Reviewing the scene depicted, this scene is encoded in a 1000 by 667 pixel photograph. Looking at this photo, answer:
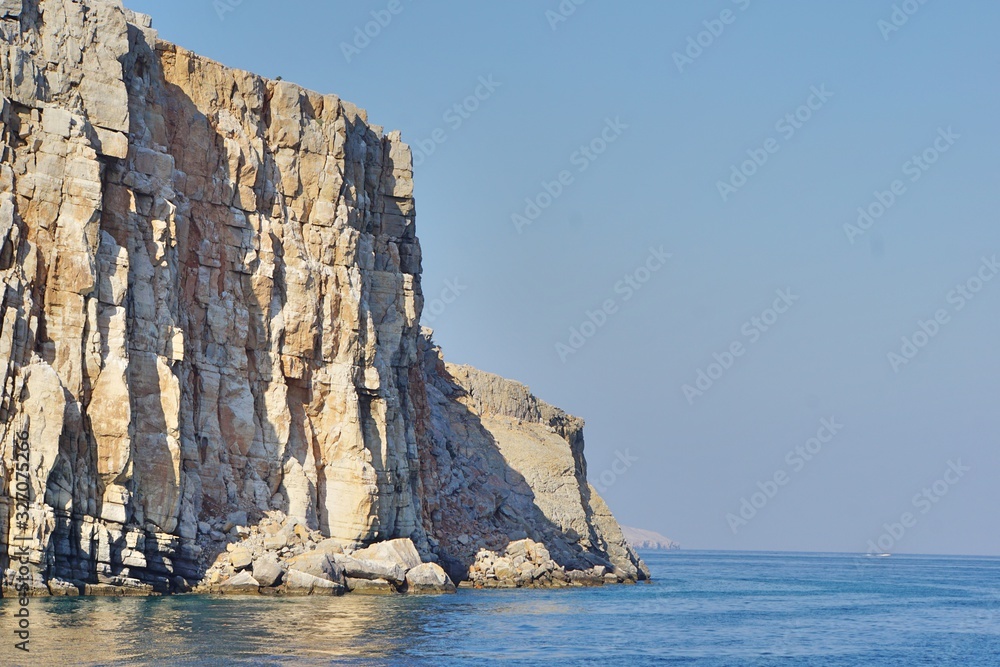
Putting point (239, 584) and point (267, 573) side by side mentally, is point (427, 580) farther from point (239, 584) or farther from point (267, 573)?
point (239, 584)

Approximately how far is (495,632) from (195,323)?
775 inches

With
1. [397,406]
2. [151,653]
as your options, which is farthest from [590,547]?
[151,653]

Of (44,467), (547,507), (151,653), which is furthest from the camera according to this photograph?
(547,507)

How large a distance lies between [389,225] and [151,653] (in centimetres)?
4022

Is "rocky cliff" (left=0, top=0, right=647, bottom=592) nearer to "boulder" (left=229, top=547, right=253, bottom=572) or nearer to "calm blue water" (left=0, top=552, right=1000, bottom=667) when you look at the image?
"boulder" (left=229, top=547, right=253, bottom=572)

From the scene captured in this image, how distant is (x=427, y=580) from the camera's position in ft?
201

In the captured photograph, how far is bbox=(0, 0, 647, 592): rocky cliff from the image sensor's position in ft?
154

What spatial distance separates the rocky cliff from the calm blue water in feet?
14.6

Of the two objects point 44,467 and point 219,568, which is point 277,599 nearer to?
point 219,568

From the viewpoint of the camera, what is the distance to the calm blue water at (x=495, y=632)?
3666 centimetres

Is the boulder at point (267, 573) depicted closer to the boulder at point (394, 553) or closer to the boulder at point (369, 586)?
the boulder at point (369, 586)

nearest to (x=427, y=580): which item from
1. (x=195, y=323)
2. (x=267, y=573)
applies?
(x=267, y=573)

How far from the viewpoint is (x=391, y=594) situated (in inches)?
2291

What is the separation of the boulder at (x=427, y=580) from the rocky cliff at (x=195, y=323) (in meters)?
2.92
